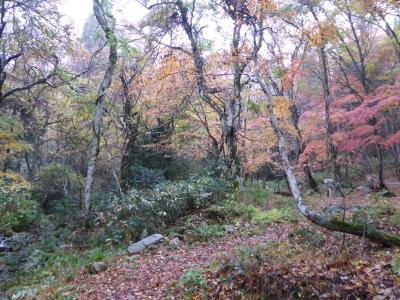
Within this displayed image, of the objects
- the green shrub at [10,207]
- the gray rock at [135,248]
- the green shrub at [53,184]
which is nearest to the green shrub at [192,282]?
the gray rock at [135,248]

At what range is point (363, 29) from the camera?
16.2m

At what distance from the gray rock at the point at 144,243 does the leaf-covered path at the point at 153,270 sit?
219mm

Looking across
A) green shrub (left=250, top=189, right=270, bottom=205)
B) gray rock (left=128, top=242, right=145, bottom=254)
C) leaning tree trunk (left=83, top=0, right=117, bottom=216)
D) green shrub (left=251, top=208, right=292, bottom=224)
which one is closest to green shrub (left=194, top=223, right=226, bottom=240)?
green shrub (left=251, top=208, right=292, bottom=224)

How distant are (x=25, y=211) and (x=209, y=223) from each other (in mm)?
5446

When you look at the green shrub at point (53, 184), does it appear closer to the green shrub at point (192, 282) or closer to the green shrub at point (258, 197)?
the green shrub at point (258, 197)

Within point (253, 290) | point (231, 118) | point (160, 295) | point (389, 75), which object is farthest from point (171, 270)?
point (389, 75)

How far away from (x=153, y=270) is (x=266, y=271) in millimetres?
2859

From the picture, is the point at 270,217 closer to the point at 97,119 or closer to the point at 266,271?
the point at 266,271

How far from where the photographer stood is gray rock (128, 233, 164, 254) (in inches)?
327

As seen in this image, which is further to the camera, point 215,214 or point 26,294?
point 215,214

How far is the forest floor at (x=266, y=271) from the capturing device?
14.6ft

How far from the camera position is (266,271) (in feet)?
16.8

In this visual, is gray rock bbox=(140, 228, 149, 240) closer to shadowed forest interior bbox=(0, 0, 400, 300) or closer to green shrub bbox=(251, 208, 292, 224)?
shadowed forest interior bbox=(0, 0, 400, 300)

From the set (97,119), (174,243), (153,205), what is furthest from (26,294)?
(97,119)
